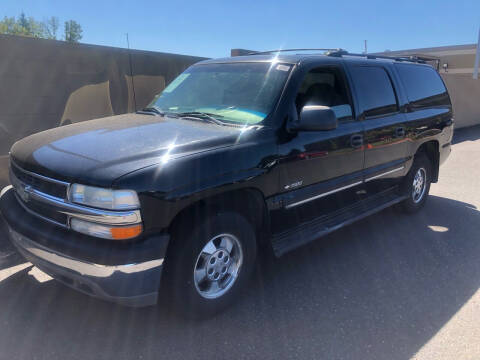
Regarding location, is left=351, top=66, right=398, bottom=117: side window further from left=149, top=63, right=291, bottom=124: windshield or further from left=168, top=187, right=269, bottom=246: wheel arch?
left=168, top=187, right=269, bottom=246: wheel arch

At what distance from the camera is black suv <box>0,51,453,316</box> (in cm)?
242

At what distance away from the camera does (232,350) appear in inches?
106

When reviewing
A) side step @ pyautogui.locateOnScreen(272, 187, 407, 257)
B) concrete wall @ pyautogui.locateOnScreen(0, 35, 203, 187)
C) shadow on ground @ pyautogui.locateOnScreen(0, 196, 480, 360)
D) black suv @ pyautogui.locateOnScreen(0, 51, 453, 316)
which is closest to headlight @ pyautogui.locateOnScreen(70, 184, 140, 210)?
black suv @ pyautogui.locateOnScreen(0, 51, 453, 316)

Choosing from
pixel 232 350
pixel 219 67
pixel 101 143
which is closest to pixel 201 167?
pixel 101 143

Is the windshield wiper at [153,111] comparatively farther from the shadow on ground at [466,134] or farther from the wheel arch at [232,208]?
the shadow on ground at [466,134]

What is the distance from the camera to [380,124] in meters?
4.34

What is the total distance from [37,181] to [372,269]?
3.02 metres

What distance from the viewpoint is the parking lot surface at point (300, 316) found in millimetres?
2691

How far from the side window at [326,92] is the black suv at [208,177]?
1 cm

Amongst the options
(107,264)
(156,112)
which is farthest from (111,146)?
(156,112)

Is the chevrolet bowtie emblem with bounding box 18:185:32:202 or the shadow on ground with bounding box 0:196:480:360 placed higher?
the chevrolet bowtie emblem with bounding box 18:185:32:202

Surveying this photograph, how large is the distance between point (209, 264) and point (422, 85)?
4075mm

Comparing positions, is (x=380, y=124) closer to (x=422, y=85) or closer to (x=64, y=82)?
(x=422, y=85)

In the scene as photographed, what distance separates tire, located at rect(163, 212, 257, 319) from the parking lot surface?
0.62 feet
